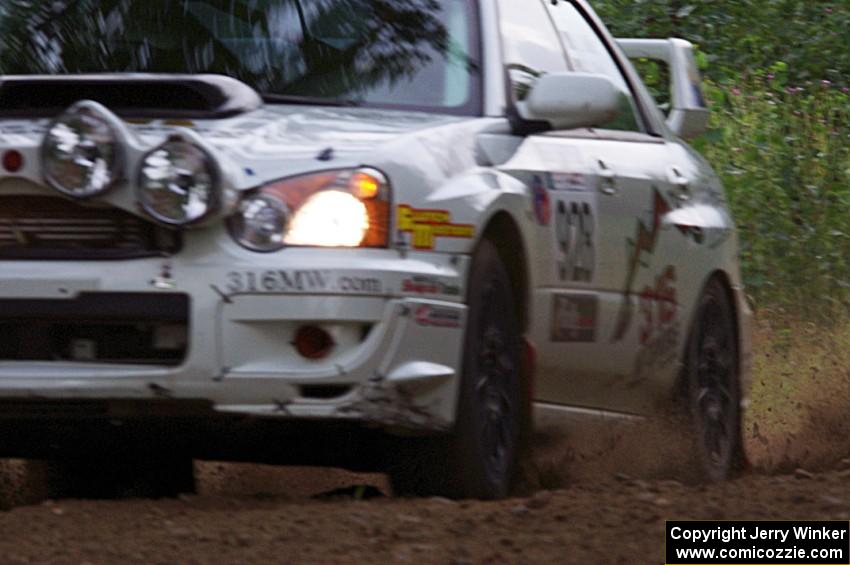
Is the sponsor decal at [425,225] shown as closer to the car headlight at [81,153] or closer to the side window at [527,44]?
the car headlight at [81,153]

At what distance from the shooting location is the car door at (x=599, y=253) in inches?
258

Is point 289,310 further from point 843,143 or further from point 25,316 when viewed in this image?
point 843,143

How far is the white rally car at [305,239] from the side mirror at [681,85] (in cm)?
133

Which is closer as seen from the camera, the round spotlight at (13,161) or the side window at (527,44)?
the round spotlight at (13,161)

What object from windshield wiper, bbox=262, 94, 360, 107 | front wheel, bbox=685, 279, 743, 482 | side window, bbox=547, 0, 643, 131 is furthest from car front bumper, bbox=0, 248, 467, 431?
front wheel, bbox=685, 279, 743, 482

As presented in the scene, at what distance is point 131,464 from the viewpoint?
6773mm

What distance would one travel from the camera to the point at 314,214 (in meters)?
5.46

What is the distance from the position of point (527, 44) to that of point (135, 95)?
1.46 metres

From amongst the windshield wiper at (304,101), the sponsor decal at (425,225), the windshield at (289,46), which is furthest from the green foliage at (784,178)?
the sponsor decal at (425,225)

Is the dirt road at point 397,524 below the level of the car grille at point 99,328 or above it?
below

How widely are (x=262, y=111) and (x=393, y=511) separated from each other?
1.24 m

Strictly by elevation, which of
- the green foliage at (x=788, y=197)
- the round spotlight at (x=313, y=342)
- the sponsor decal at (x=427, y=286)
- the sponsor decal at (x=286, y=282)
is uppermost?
the sponsor decal at (x=286, y=282)

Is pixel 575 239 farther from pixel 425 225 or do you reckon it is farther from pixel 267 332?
pixel 267 332

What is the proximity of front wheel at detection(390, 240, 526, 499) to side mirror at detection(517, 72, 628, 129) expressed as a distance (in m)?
0.56
